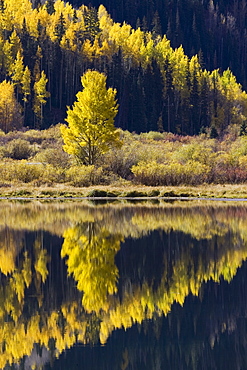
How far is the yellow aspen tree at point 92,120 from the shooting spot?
147 ft

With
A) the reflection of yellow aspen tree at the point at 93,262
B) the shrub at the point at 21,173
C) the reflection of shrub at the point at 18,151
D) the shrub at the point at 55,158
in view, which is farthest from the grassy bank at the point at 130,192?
the reflection of shrub at the point at 18,151

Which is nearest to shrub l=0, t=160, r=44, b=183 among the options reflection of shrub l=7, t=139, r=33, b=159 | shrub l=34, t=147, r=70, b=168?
shrub l=34, t=147, r=70, b=168

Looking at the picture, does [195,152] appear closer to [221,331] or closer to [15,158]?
[15,158]

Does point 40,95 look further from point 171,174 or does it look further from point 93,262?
point 93,262

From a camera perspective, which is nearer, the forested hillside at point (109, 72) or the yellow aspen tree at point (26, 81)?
the yellow aspen tree at point (26, 81)

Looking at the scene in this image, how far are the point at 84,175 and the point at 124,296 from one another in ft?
101

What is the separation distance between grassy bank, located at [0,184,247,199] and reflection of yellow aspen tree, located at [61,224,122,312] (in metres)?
16.0

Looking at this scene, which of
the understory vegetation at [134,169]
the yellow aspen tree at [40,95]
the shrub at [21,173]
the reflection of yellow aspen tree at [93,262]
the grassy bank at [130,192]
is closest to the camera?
the reflection of yellow aspen tree at [93,262]

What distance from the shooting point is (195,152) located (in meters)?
46.2

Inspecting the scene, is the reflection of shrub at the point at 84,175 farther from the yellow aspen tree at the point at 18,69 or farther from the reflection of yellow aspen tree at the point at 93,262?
the yellow aspen tree at the point at 18,69

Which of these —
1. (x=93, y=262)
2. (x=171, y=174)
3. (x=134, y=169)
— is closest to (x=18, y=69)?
(x=134, y=169)

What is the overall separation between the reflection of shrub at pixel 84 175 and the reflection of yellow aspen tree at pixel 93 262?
2031cm

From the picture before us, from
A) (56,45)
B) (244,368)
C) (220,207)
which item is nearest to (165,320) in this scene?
(244,368)

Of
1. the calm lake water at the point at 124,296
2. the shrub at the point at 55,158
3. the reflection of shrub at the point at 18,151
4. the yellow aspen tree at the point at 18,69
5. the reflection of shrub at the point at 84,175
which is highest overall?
the yellow aspen tree at the point at 18,69
